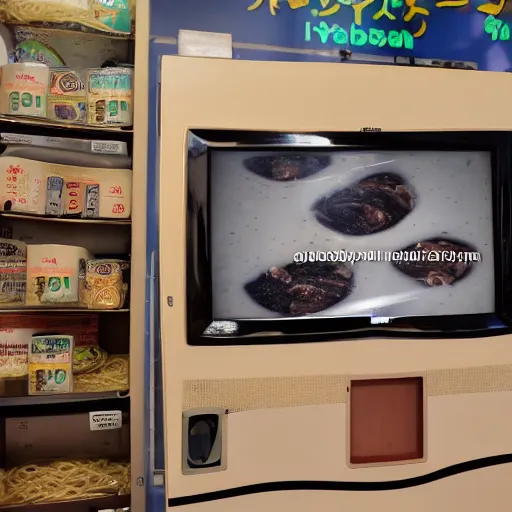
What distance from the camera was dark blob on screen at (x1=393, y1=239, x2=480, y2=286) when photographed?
1326 mm

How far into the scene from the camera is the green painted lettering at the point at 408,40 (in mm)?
1733

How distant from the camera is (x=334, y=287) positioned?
1300 millimetres

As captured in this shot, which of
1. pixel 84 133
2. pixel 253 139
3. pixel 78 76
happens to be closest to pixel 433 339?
pixel 253 139

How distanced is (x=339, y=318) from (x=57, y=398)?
32.8 inches

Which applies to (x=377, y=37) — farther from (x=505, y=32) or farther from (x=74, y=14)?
(x=74, y=14)

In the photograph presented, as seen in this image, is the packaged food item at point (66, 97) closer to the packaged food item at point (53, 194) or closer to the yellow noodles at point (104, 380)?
the packaged food item at point (53, 194)

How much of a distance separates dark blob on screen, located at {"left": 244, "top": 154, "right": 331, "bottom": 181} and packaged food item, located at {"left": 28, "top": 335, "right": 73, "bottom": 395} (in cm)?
75

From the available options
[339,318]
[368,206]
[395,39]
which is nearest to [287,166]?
[368,206]

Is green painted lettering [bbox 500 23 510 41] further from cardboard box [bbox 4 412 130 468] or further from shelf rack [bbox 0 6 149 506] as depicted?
cardboard box [bbox 4 412 130 468]

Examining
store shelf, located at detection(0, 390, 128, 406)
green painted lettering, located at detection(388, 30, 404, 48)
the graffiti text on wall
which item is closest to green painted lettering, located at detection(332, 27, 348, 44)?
the graffiti text on wall

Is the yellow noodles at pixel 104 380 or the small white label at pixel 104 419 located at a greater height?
the yellow noodles at pixel 104 380

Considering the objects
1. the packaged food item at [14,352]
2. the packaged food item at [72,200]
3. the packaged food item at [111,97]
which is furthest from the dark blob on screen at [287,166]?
the packaged food item at [14,352]

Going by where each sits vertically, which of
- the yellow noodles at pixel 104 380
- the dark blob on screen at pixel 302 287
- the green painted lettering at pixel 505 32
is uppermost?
the green painted lettering at pixel 505 32

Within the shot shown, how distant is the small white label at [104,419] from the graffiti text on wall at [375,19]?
52.7 inches
